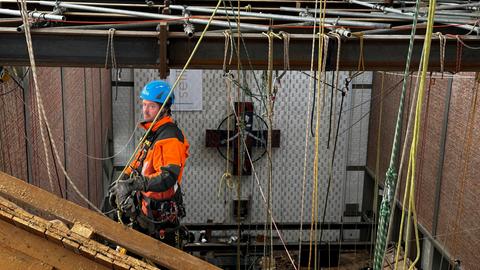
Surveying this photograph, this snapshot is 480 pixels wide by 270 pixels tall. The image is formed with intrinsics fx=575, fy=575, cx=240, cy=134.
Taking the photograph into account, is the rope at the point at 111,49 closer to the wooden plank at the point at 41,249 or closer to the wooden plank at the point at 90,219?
the wooden plank at the point at 90,219

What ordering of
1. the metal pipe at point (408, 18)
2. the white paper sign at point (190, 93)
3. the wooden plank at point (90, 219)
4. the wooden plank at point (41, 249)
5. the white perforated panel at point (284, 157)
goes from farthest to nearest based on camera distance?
the white perforated panel at point (284, 157)
the white paper sign at point (190, 93)
the metal pipe at point (408, 18)
the wooden plank at point (90, 219)
the wooden plank at point (41, 249)

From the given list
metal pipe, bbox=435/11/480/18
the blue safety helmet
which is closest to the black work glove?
the blue safety helmet

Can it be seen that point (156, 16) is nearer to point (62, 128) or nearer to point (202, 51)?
point (202, 51)

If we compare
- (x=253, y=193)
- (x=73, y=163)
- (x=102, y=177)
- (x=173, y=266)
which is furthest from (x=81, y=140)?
(x=173, y=266)

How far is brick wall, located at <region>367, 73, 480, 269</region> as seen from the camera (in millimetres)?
7617

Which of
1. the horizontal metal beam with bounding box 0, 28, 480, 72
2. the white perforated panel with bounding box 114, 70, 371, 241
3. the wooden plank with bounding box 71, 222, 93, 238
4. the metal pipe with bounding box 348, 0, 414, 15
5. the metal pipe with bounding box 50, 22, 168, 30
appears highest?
the metal pipe with bounding box 348, 0, 414, 15

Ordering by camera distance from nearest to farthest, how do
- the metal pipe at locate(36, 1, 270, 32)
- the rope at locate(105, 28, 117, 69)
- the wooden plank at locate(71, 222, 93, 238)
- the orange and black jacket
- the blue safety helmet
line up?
the wooden plank at locate(71, 222, 93, 238) → the rope at locate(105, 28, 117, 69) → the metal pipe at locate(36, 1, 270, 32) → the orange and black jacket → the blue safety helmet

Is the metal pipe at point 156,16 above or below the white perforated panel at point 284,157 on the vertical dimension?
above

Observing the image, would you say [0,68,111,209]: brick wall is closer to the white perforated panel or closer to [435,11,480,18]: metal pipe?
the white perforated panel

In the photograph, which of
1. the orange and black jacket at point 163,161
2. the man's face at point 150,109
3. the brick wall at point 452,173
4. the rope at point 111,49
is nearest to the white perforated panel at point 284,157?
the brick wall at point 452,173

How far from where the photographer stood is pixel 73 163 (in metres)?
8.05

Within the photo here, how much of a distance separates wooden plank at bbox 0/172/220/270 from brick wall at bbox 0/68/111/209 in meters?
1.18

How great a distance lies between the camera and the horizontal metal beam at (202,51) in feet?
14.2

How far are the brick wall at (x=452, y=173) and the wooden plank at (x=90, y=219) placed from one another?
5136 millimetres
